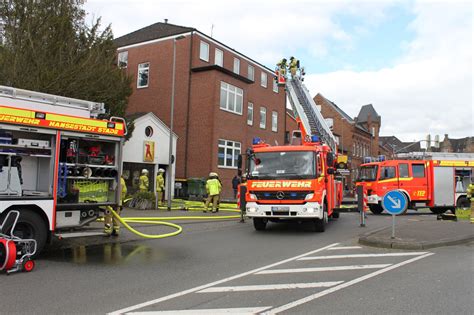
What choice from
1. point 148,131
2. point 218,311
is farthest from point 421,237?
point 148,131

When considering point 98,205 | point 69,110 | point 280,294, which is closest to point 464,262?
point 280,294

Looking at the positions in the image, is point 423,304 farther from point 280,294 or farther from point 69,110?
point 69,110

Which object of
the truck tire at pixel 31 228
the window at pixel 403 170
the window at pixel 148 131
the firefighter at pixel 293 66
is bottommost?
the truck tire at pixel 31 228

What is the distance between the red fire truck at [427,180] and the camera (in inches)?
796

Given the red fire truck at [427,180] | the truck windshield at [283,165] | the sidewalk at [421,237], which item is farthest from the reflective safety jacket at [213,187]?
the sidewalk at [421,237]

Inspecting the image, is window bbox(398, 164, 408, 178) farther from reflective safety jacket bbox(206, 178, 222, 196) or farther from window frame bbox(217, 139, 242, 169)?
window frame bbox(217, 139, 242, 169)

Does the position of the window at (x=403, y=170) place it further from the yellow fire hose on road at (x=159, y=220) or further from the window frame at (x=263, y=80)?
the window frame at (x=263, y=80)

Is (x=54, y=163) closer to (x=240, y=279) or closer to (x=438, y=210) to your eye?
(x=240, y=279)

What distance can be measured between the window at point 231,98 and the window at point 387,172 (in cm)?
1189

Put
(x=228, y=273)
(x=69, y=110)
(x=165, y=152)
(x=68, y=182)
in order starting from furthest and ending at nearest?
(x=165, y=152) < (x=69, y=110) < (x=68, y=182) < (x=228, y=273)

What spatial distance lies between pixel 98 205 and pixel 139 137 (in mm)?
14837

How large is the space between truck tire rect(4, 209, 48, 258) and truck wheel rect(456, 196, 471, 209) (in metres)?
18.6

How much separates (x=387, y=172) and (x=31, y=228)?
54.7 feet

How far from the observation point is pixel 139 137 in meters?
Result: 23.7
